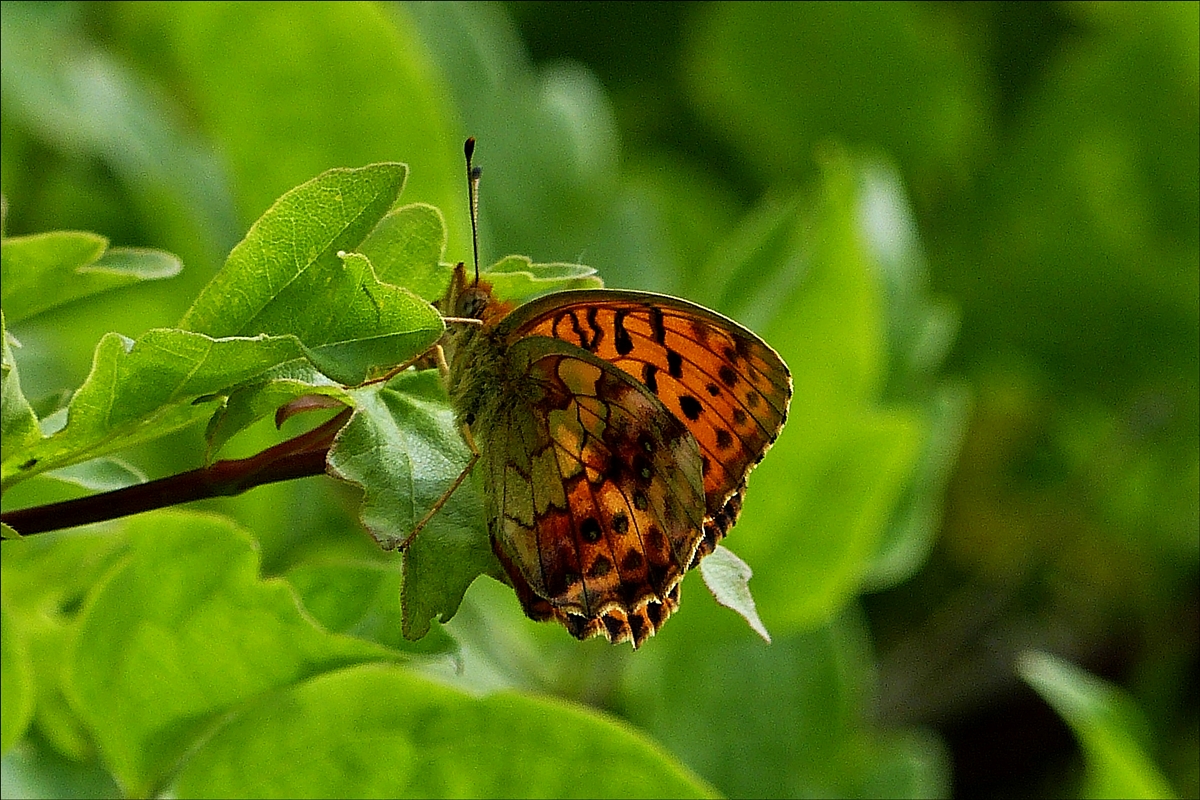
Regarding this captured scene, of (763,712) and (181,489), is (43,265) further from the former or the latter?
(763,712)

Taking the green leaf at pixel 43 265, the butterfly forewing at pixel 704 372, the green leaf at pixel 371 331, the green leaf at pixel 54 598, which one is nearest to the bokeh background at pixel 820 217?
the green leaf at pixel 54 598

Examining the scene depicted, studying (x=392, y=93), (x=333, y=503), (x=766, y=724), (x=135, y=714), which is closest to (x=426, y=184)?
(x=392, y=93)

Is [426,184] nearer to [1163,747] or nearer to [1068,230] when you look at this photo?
[1068,230]

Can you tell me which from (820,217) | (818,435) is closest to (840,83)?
(820,217)

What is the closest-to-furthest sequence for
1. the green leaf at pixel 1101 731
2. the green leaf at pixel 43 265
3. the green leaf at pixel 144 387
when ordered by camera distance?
the green leaf at pixel 144 387 → the green leaf at pixel 43 265 → the green leaf at pixel 1101 731

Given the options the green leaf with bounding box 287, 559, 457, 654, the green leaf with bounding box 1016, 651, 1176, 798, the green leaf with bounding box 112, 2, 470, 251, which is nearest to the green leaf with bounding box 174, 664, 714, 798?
the green leaf with bounding box 287, 559, 457, 654

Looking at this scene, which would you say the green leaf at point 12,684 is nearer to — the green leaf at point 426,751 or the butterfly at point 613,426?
the green leaf at point 426,751

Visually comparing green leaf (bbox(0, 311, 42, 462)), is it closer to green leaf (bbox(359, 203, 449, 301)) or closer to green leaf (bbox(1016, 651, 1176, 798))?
green leaf (bbox(359, 203, 449, 301))
